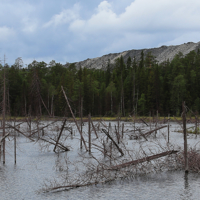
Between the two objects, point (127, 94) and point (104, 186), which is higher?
point (127, 94)

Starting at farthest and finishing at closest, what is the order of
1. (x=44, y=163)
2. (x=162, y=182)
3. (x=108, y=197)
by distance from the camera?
(x=44, y=163)
(x=162, y=182)
(x=108, y=197)

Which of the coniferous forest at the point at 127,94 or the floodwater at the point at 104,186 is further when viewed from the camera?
the coniferous forest at the point at 127,94

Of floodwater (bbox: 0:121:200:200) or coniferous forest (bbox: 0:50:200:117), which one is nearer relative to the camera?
floodwater (bbox: 0:121:200:200)

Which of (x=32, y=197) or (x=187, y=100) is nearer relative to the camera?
(x=32, y=197)

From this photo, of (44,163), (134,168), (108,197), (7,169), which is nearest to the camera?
(108,197)

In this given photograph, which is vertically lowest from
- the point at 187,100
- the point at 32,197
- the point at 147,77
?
the point at 32,197

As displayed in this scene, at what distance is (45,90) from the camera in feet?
307

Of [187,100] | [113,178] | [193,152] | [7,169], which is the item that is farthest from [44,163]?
[187,100]

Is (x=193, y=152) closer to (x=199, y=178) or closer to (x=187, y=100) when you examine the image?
(x=199, y=178)

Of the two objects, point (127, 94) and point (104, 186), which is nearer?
point (104, 186)

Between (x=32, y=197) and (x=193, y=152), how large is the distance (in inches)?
339

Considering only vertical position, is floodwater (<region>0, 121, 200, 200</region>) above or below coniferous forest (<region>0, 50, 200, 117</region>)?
below

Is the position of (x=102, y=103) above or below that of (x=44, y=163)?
above

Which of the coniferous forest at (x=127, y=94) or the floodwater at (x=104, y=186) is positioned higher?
the coniferous forest at (x=127, y=94)
